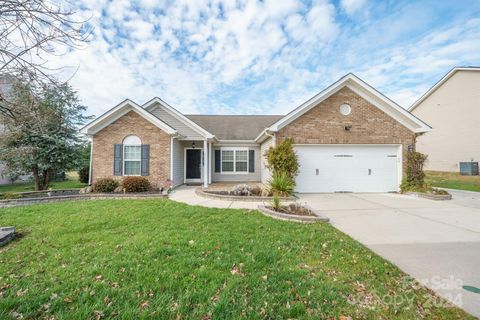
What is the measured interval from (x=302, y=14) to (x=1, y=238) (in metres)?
12.2

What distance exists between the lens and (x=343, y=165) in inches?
432

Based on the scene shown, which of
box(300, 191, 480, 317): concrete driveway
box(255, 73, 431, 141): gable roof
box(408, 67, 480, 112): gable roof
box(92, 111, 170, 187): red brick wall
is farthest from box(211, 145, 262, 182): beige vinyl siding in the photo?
box(408, 67, 480, 112): gable roof

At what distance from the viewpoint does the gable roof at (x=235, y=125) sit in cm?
1538

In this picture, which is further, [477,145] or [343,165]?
[477,145]

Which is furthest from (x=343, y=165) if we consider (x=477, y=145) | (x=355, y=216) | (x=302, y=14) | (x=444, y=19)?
(x=477, y=145)

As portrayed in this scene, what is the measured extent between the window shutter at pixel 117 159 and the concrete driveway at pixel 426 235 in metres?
9.95

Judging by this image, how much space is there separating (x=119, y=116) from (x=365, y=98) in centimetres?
1338

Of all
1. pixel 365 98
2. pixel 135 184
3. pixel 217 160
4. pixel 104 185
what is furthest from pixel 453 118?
pixel 104 185

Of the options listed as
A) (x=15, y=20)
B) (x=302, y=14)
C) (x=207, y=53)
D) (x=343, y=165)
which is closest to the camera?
(x=15, y=20)

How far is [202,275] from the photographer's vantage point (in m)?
3.04

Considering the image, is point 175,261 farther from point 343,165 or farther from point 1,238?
point 343,165

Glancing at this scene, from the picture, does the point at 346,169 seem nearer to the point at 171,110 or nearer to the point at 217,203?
the point at 217,203

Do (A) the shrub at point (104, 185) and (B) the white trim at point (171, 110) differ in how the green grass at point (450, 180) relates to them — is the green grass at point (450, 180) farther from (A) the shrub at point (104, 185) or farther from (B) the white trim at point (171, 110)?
(A) the shrub at point (104, 185)

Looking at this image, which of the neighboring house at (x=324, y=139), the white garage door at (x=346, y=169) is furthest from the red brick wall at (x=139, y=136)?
the white garage door at (x=346, y=169)
